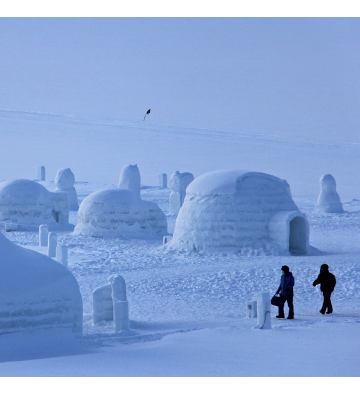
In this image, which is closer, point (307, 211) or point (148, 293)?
point (148, 293)

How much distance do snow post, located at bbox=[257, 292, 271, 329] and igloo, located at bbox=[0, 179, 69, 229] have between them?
61.5 ft

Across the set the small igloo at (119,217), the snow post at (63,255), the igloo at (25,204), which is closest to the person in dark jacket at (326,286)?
the snow post at (63,255)

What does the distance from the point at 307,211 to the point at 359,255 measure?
17.2 metres

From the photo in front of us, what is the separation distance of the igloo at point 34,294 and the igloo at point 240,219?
10.9 metres

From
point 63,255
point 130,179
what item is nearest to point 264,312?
point 63,255

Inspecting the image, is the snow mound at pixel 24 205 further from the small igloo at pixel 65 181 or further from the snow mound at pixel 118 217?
the small igloo at pixel 65 181

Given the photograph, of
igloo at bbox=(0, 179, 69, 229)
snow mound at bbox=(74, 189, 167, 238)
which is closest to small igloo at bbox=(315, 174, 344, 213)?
snow mound at bbox=(74, 189, 167, 238)

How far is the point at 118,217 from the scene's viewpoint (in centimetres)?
2555

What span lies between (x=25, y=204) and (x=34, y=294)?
19.9m

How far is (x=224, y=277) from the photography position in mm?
16281

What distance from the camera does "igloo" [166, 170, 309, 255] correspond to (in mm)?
20719

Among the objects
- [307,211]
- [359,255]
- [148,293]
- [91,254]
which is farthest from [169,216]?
[148,293]

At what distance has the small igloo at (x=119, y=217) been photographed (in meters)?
25.5

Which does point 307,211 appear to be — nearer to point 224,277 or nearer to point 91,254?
point 91,254
